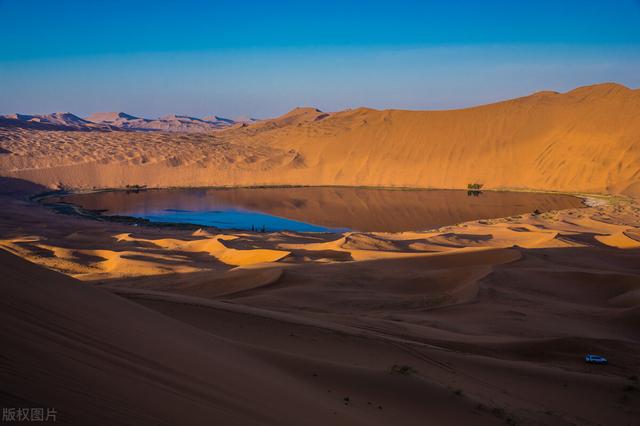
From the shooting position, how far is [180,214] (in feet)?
119

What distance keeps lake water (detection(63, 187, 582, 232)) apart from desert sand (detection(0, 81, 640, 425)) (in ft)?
16.2

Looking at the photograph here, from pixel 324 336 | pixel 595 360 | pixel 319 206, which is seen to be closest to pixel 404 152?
pixel 319 206

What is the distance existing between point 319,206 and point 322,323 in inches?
1306

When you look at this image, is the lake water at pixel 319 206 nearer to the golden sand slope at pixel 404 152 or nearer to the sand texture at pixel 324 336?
the golden sand slope at pixel 404 152

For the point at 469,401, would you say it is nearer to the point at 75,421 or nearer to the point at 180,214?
the point at 75,421

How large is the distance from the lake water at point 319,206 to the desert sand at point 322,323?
16.2ft

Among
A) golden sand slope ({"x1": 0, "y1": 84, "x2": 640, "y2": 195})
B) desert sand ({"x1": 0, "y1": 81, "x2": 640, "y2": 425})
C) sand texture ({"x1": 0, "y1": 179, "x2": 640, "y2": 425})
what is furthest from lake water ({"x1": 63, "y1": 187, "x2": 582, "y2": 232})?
sand texture ({"x1": 0, "y1": 179, "x2": 640, "y2": 425})

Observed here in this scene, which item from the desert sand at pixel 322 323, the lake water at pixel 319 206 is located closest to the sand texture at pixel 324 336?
the desert sand at pixel 322 323

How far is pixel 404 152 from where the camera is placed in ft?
210

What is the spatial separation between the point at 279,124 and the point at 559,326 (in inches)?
3309

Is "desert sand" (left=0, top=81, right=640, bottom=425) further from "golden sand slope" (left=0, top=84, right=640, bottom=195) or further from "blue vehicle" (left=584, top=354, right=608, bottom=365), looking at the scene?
"golden sand slope" (left=0, top=84, right=640, bottom=195)

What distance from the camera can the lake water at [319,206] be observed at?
1315 inches

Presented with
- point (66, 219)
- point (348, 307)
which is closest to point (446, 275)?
point (348, 307)

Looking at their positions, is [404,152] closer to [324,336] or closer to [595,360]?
[595,360]
